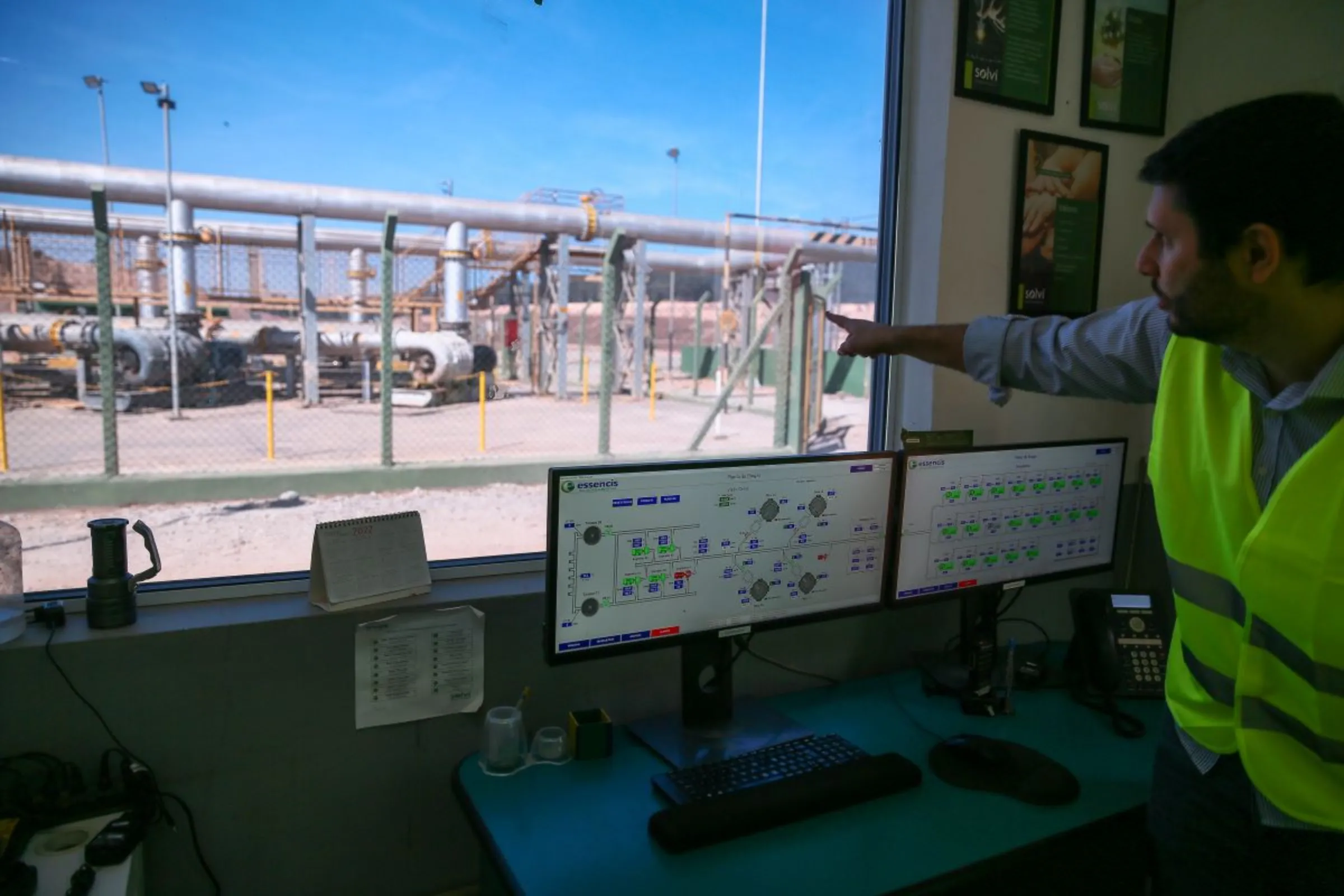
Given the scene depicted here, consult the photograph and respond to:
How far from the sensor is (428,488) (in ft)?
17.7

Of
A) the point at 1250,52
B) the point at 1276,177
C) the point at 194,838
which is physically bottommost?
the point at 194,838

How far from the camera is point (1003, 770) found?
→ 1367mm

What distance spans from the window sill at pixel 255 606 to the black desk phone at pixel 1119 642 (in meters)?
1.22

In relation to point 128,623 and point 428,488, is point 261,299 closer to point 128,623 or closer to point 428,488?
point 428,488

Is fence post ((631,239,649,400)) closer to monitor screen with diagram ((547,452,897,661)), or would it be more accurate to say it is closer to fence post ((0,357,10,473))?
fence post ((0,357,10,473))

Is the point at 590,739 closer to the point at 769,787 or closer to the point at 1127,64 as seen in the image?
the point at 769,787

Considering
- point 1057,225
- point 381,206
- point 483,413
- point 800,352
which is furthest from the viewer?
point 800,352

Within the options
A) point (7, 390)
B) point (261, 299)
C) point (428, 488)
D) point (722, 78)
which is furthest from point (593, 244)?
point (7, 390)

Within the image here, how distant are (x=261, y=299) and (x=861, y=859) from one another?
9.34 m

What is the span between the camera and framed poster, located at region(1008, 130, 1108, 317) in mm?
2008

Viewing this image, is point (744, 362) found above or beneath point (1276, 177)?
beneath

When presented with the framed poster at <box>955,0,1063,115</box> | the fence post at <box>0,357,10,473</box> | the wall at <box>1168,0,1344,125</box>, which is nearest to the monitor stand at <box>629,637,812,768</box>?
the framed poster at <box>955,0,1063,115</box>

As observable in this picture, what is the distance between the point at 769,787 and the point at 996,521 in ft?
2.70

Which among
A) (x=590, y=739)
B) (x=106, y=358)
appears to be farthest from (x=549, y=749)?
(x=106, y=358)
